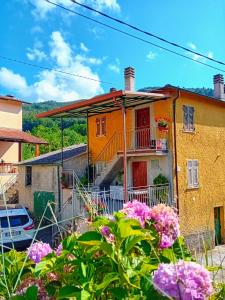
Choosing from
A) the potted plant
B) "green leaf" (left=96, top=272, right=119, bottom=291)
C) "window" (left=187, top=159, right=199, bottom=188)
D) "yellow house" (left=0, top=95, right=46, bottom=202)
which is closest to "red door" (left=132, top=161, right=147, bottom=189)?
the potted plant

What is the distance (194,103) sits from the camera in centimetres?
1858

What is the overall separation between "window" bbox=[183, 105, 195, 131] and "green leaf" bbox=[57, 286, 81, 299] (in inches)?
666

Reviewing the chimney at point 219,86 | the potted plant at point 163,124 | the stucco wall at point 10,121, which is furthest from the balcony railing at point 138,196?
the stucco wall at point 10,121

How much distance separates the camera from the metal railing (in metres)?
17.0

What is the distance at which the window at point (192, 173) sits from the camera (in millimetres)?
18047

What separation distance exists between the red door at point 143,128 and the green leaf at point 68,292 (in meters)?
16.2

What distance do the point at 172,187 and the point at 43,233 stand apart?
24.3ft

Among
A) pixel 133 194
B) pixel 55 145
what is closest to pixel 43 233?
pixel 133 194

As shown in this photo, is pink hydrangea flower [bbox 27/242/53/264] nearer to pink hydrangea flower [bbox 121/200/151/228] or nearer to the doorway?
pink hydrangea flower [bbox 121/200/151/228]

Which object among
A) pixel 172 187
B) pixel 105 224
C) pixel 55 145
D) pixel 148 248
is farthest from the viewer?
pixel 55 145

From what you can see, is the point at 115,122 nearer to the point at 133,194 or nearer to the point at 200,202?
the point at 133,194

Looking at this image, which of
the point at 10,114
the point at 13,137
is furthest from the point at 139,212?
the point at 10,114

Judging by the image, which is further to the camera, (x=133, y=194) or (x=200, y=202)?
(x=200, y=202)

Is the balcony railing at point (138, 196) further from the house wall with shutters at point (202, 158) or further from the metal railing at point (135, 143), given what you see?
the metal railing at point (135, 143)
